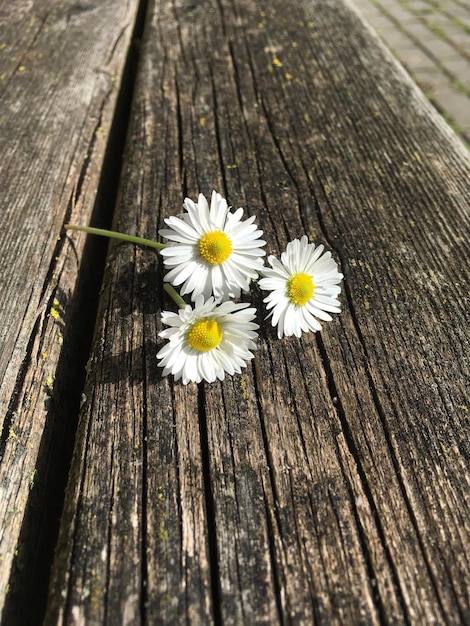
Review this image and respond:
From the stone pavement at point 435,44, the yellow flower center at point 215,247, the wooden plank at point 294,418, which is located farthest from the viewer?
the stone pavement at point 435,44

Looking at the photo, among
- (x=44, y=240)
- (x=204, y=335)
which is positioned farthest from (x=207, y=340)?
(x=44, y=240)

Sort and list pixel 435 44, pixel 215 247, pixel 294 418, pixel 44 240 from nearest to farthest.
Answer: pixel 294 418
pixel 215 247
pixel 44 240
pixel 435 44

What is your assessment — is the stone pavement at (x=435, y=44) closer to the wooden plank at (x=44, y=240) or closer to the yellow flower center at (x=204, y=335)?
the wooden plank at (x=44, y=240)

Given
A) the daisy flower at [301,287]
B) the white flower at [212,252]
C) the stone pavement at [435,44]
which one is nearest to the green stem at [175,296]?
the white flower at [212,252]

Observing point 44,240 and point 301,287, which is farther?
point 44,240

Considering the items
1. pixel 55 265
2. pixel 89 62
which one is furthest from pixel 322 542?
pixel 89 62

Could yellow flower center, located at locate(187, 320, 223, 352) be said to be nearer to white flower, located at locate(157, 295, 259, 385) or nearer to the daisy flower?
white flower, located at locate(157, 295, 259, 385)

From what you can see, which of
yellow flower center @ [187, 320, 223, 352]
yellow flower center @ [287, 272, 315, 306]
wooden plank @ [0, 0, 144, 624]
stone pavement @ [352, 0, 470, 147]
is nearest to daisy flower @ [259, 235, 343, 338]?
yellow flower center @ [287, 272, 315, 306]

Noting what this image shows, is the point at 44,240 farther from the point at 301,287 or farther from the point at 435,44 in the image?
the point at 435,44
